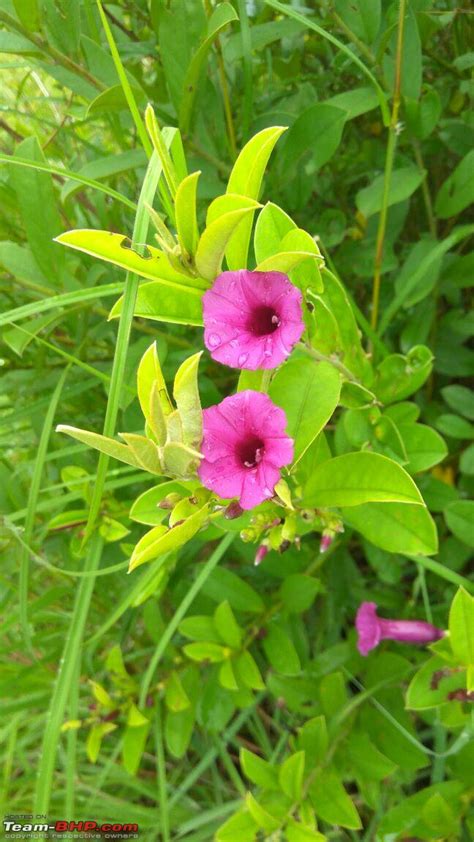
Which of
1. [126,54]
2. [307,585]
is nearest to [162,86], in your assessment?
[126,54]

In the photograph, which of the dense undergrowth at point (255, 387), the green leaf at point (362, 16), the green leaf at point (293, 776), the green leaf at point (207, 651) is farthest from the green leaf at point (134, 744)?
the green leaf at point (362, 16)

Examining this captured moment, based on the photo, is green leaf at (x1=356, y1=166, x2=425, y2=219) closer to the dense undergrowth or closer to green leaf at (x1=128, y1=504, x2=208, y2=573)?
the dense undergrowth

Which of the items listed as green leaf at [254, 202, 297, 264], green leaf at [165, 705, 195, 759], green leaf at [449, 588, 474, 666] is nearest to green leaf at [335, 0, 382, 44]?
green leaf at [254, 202, 297, 264]

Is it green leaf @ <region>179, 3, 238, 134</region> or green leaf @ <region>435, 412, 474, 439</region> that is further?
green leaf @ <region>435, 412, 474, 439</region>

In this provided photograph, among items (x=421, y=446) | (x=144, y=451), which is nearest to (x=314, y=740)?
(x=421, y=446)

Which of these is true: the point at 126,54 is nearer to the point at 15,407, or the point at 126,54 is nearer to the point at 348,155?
the point at 348,155
